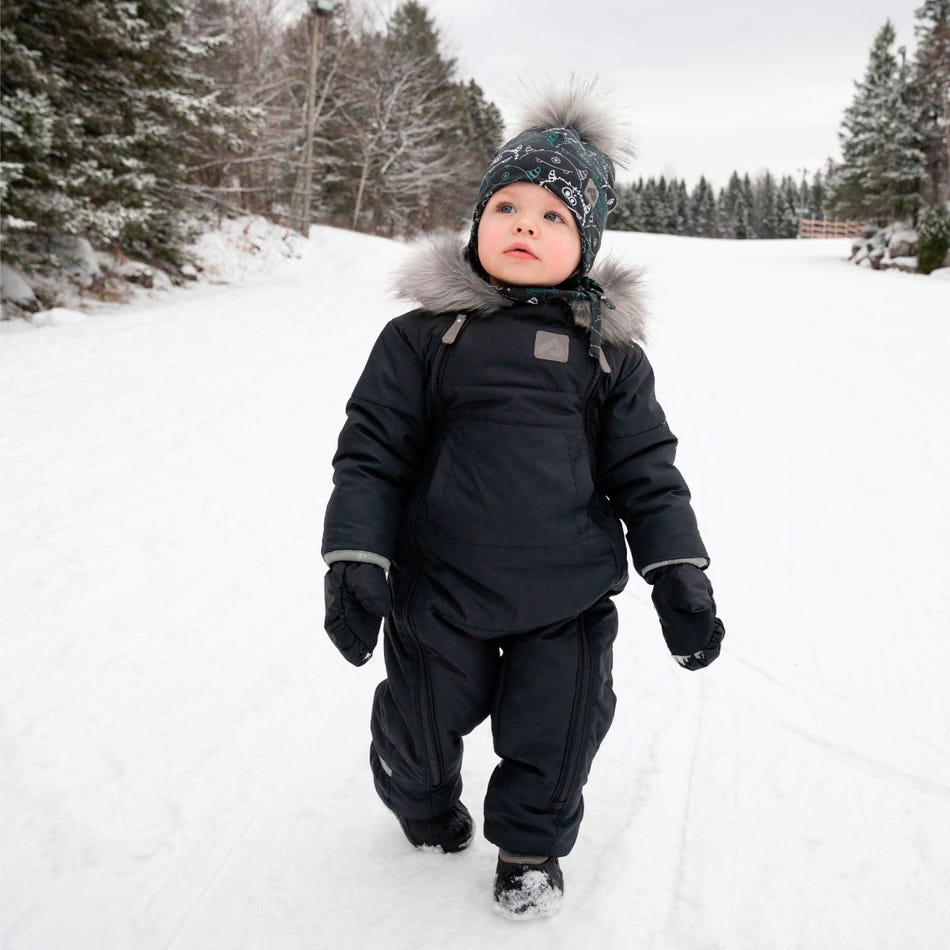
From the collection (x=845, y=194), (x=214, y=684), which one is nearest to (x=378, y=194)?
(x=845, y=194)

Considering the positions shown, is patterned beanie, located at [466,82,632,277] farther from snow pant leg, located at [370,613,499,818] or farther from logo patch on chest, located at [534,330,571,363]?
snow pant leg, located at [370,613,499,818]

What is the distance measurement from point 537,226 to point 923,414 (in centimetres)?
489

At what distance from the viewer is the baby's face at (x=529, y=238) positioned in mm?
1607

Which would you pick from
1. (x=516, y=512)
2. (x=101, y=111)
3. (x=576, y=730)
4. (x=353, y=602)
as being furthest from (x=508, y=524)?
(x=101, y=111)

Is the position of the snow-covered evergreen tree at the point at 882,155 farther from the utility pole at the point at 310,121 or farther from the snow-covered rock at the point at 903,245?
the utility pole at the point at 310,121

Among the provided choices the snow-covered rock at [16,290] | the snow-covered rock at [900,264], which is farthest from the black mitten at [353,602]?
the snow-covered rock at [900,264]

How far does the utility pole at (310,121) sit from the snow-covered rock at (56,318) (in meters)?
8.73

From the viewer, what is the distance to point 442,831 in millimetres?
1809

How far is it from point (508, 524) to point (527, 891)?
837 mm

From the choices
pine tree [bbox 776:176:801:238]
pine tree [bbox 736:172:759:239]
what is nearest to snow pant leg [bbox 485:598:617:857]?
pine tree [bbox 736:172:759:239]

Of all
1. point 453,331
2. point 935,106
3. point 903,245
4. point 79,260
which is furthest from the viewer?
point 935,106

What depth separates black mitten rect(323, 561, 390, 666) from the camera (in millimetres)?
1468

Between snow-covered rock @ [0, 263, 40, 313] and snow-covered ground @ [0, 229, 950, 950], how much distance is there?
319 centimetres

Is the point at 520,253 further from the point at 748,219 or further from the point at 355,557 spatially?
the point at 748,219
